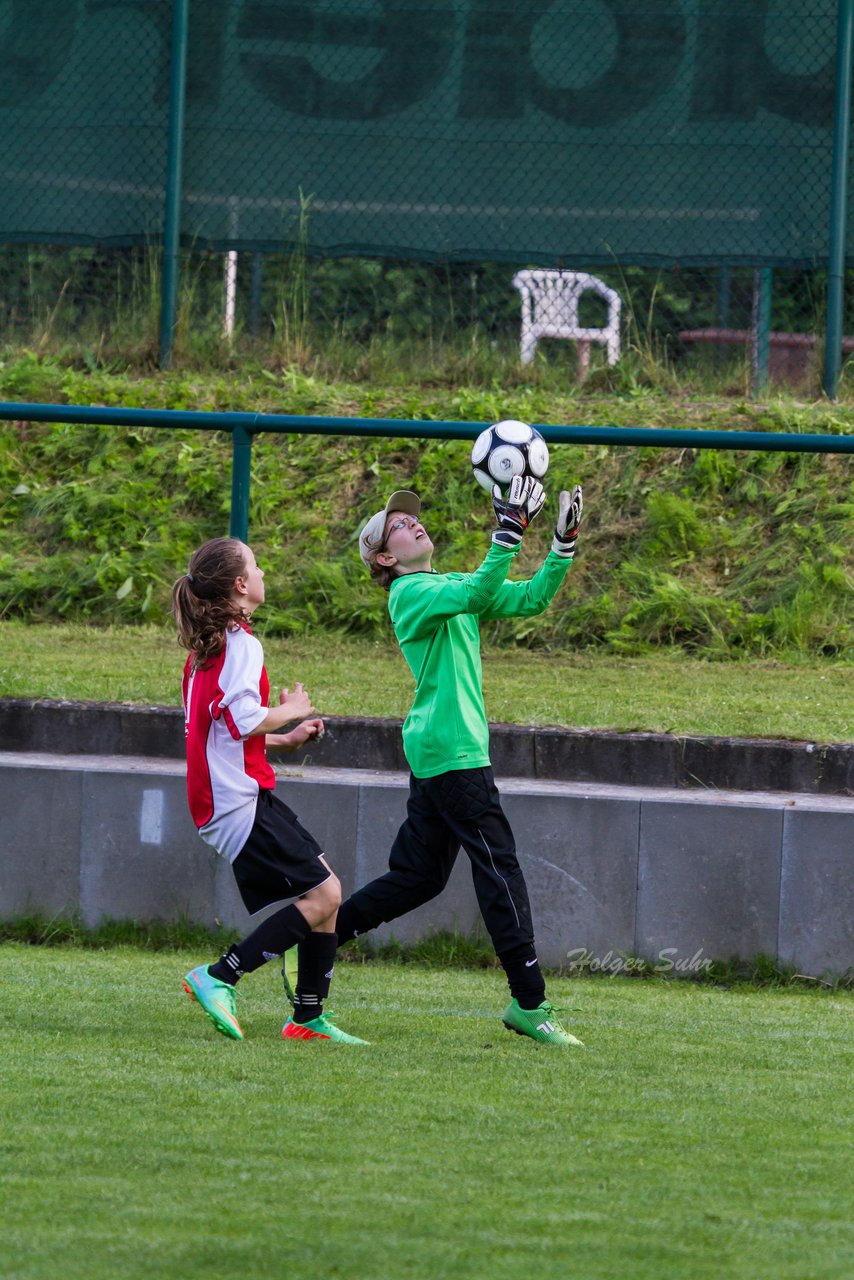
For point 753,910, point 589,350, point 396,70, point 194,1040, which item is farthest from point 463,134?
point 194,1040

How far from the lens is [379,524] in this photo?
5.16 m

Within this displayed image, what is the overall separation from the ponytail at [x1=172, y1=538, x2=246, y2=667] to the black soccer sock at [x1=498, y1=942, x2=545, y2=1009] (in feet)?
4.07

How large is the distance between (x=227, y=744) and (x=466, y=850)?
0.77 m

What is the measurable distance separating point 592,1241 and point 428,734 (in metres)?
2.19

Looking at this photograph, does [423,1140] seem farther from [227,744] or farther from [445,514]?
[445,514]

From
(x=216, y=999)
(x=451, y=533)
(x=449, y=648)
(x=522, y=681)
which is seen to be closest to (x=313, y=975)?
(x=216, y=999)

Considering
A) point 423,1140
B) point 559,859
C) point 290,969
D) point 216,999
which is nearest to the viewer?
point 423,1140

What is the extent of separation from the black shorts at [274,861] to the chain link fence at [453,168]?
653cm

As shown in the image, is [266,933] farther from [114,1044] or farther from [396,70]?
[396,70]

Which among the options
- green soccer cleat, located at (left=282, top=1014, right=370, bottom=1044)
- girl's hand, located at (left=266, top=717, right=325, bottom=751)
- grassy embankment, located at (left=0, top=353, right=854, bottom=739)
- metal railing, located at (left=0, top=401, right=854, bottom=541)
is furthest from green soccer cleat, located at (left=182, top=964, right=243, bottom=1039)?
grassy embankment, located at (left=0, top=353, right=854, bottom=739)

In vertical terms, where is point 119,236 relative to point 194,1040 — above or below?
above

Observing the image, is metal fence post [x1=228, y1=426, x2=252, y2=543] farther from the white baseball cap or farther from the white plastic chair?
the white plastic chair

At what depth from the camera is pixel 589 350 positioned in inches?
442

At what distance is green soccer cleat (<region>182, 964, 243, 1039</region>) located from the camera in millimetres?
4648
